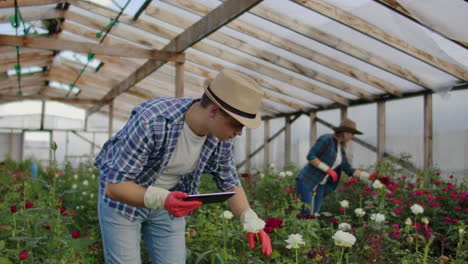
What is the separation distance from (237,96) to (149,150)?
399mm

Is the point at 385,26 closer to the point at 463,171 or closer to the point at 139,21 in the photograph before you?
the point at 463,171

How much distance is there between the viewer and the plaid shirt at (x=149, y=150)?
156 cm

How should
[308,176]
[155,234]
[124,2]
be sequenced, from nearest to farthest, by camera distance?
[155,234] < [308,176] < [124,2]

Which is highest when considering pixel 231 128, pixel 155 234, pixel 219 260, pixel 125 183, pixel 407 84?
pixel 407 84

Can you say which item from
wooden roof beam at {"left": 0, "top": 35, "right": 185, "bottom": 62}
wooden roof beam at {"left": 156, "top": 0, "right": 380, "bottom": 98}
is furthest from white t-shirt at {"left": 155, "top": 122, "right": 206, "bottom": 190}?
wooden roof beam at {"left": 0, "top": 35, "right": 185, "bottom": 62}

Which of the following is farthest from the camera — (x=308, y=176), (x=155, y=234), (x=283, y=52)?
(x=283, y=52)

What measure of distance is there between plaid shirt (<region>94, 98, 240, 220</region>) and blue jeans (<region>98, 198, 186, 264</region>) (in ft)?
0.16

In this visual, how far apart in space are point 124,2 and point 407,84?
4.29m

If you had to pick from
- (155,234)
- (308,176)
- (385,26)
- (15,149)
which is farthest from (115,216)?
(15,149)

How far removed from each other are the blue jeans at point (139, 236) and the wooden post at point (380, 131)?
5.80 m

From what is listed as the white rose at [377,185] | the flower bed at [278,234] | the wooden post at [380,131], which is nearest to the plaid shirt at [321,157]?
the flower bed at [278,234]

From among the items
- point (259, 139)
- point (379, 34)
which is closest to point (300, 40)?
point (379, 34)

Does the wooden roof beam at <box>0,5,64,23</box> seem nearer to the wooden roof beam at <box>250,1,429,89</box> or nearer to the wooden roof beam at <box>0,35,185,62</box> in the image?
the wooden roof beam at <box>0,35,185,62</box>

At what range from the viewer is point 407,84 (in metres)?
6.26
